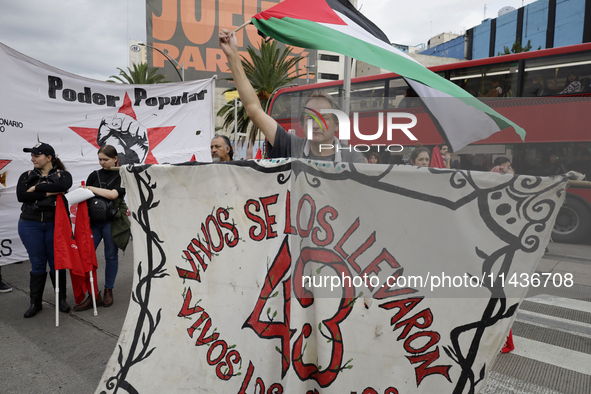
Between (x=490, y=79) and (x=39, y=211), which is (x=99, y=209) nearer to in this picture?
(x=39, y=211)

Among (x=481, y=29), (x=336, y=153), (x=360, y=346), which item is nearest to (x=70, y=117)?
(x=336, y=153)

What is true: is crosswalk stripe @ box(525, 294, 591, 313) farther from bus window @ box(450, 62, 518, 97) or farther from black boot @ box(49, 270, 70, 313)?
bus window @ box(450, 62, 518, 97)

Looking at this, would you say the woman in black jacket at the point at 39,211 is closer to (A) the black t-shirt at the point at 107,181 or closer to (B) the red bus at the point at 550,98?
(A) the black t-shirt at the point at 107,181

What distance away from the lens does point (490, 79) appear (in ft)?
29.7

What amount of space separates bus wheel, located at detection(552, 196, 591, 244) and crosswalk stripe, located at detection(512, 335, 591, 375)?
6270 mm

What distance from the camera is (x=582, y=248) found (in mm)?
8336

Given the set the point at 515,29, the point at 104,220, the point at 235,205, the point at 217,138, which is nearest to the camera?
the point at 235,205

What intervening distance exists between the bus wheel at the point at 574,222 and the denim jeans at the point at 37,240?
9.36 metres

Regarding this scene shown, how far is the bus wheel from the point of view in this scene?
8.55 m

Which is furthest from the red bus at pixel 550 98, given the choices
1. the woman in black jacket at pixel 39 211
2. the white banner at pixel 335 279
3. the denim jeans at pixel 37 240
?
the white banner at pixel 335 279

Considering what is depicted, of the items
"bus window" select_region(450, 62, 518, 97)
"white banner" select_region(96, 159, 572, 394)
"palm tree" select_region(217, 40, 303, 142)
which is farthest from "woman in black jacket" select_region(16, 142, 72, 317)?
"palm tree" select_region(217, 40, 303, 142)

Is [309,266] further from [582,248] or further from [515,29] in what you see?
[515,29]

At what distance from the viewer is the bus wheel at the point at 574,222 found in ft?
28.1

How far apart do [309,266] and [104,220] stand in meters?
3.30
